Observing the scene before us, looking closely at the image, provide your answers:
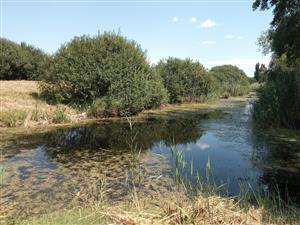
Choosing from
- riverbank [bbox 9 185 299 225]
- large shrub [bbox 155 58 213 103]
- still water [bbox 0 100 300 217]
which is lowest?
still water [bbox 0 100 300 217]

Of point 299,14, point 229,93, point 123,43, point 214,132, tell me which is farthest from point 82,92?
point 229,93

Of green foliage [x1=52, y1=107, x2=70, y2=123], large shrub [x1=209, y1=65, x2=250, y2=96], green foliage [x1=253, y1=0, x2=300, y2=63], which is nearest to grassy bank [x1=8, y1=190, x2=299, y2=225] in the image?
green foliage [x1=253, y1=0, x2=300, y2=63]

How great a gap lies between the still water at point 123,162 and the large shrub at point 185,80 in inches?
707

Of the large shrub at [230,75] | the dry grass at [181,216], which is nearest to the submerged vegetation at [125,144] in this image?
the dry grass at [181,216]

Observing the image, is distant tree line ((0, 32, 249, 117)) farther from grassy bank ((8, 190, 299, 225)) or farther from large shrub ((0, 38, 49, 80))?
grassy bank ((8, 190, 299, 225))

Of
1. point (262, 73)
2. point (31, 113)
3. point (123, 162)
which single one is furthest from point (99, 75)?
point (262, 73)

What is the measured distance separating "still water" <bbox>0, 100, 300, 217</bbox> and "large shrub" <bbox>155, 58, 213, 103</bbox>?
58.9ft

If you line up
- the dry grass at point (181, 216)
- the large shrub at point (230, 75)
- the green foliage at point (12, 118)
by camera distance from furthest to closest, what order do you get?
the large shrub at point (230, 75), the green foliage at point (12, 118), the dry grass at point (181, 216)

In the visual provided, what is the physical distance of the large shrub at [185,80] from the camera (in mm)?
37531

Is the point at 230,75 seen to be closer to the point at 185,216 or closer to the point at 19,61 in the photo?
the point at 19,61

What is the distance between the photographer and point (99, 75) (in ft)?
78.8

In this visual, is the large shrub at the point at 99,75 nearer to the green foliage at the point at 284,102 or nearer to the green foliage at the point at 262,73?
the green foliage at the point at 284,102

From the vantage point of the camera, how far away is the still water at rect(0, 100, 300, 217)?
27.5 ft

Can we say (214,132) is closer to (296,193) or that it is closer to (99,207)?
(296,193)
